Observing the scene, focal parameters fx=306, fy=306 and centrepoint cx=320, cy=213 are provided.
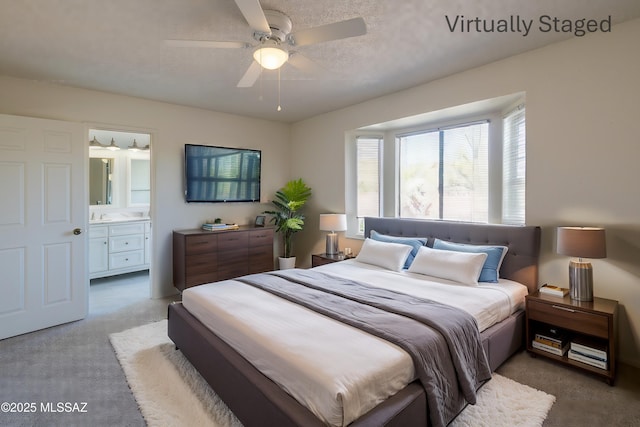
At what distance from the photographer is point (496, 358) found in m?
2.35

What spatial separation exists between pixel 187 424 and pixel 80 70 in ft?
11.3

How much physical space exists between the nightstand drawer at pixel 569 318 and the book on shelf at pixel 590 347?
0.49ft

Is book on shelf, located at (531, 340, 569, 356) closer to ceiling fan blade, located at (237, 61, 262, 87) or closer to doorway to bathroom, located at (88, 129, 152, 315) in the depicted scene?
Result: ceiling fan blade, located at (237, 61, 262, 87)

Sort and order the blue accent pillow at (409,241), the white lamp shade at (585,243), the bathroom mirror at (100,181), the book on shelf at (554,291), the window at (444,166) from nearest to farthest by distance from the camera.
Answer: the white lamp shade at (585,243) → the book on shelf at (554,291) → the window at (444,166) → the blue accent pillow at (409,241) → the bathroom mirror at (100,181)

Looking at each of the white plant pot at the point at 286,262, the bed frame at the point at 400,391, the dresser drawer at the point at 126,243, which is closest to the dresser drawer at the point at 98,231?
the dresser drawer at the point at 126,243

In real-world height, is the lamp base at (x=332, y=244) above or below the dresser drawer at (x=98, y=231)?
below

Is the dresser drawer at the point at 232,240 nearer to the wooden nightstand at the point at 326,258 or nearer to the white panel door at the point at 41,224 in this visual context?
the wooden nightstand at the point at 326,258

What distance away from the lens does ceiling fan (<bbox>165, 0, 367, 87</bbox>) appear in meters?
1.81

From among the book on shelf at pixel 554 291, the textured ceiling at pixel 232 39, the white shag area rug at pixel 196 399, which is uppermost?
the textured ceiling at pixel 232 39

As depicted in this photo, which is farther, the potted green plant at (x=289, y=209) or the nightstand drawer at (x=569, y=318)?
the potted green plant at (x=289, y=209)

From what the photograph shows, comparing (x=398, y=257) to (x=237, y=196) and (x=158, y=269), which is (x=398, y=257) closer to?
(x=237, y=196)

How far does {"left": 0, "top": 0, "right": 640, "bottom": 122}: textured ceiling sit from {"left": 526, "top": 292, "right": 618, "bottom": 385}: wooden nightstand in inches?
85.7

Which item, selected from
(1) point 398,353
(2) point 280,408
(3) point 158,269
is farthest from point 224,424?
(3) point 158,269

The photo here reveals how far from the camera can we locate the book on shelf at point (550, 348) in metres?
2.47
